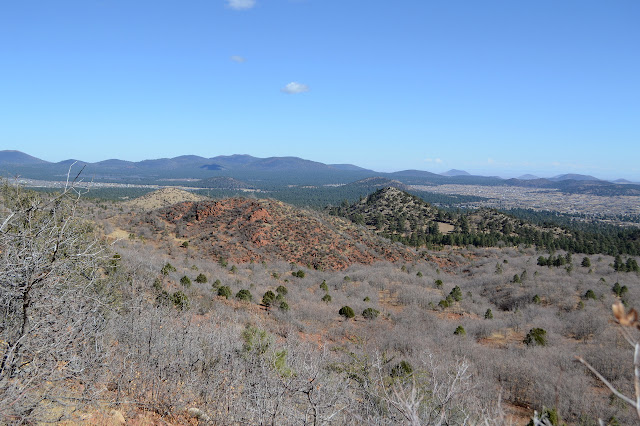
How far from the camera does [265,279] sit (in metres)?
23.5

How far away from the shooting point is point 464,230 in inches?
2304

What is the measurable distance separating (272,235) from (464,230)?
3572 centimetres

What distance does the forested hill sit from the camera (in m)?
48.4

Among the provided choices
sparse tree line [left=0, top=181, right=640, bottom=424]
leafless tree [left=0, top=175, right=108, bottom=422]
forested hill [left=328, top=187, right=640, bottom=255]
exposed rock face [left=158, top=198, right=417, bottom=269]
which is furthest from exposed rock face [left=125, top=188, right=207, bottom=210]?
leafless tree [left=0, top=175, right=108, bottom=422]

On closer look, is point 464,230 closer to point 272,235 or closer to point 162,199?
point 272,235

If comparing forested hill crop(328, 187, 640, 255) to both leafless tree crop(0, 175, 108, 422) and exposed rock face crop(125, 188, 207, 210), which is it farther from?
leafless tree crop(0, 175, 108, 422)

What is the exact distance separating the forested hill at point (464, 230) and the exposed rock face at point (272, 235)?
34.2 feet

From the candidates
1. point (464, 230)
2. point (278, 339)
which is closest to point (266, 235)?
point (278, 339)

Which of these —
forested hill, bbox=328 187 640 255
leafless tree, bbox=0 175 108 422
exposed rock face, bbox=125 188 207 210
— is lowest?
forested hill, bbox=328 187 640 255

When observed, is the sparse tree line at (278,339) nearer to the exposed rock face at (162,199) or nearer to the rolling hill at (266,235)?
the rolling hill at (266,235)

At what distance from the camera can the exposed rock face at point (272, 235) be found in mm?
31219

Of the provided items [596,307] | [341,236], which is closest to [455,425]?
[596,307]

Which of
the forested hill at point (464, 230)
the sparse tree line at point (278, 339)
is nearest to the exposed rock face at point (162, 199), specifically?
the forested hill at point (464, 230)

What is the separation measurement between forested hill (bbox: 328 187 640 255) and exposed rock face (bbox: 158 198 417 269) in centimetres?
1042
